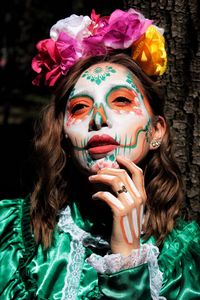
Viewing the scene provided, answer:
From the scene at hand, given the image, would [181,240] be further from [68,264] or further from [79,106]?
[79,106]

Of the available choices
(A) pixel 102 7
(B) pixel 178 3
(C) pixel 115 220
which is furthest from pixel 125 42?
(A) pixel 102 7

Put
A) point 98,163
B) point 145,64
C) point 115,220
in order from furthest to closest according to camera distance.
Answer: point 145,64, point 98,163, point 115,220

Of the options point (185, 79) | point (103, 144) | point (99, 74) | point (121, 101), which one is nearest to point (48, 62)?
point (99, 74)

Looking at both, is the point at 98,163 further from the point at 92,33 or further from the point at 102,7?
the point at 102,7

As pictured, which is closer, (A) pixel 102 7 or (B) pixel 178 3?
(B) pixel 178 3

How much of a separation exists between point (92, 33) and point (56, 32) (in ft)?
0.55

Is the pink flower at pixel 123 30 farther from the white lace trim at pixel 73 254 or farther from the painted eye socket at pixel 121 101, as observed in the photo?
the white lace trim at pixel 73 254

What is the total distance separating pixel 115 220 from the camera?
177 centimetres

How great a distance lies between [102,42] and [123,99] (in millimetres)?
304

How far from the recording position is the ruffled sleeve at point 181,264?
1.96m

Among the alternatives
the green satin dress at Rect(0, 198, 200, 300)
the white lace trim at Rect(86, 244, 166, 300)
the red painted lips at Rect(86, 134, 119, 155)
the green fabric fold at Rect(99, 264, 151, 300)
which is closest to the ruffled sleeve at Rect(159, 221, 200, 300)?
the green satin dress at Rect(0, 198, 200, 300)

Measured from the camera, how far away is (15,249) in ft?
6.89

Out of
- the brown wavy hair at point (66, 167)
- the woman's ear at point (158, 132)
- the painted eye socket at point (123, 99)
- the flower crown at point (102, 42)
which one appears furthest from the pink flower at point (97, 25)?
the woman's ear at point (158, 132)

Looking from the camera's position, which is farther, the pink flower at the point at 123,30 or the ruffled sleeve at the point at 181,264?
the pink flower at the point at 123,30
